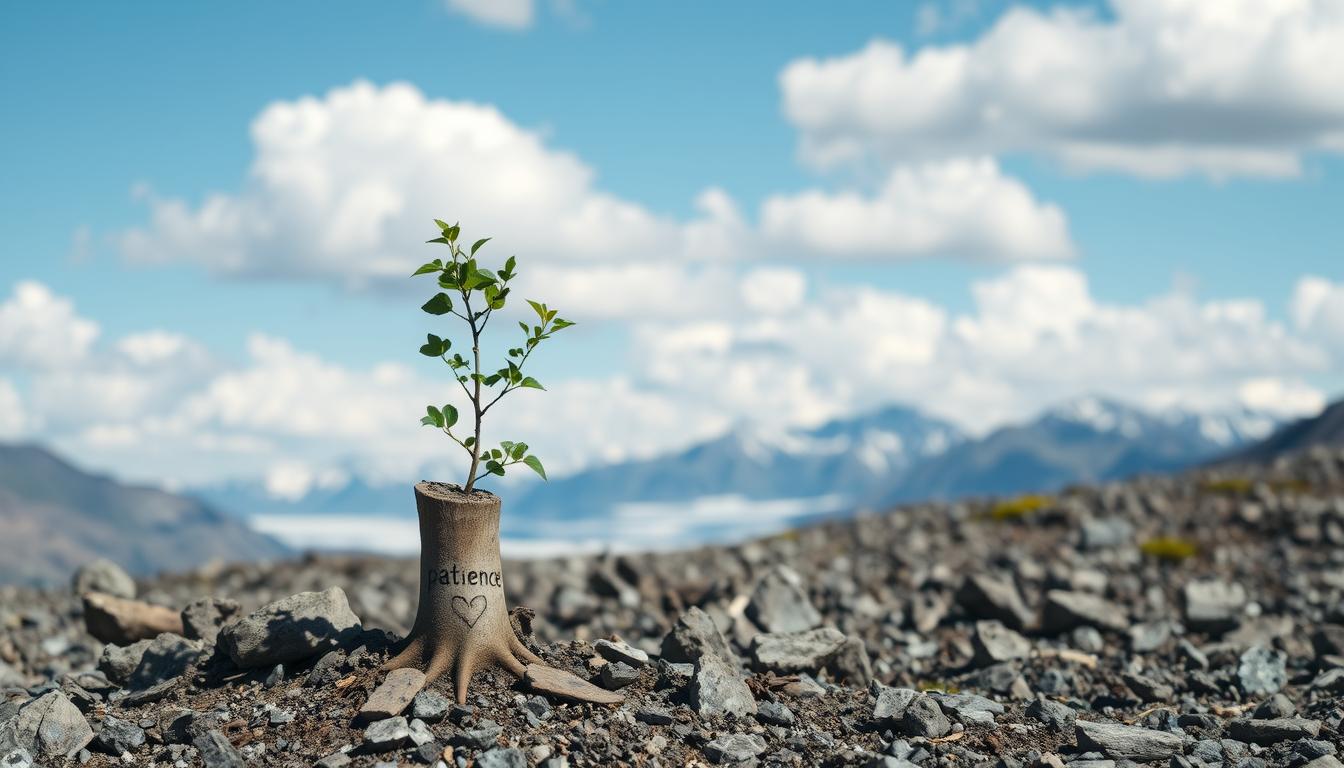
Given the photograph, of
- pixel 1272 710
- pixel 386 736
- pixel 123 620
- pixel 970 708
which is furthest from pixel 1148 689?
pixel 123 620

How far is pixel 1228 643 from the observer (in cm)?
1585

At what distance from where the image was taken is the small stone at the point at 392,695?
8.50 metres

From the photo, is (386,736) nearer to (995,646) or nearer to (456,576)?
(456,576)

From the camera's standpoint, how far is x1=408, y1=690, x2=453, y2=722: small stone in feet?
28.1

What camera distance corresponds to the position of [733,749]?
27.8ft

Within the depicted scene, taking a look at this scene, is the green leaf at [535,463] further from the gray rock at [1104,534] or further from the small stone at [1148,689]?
the gray rock at [1104,534]

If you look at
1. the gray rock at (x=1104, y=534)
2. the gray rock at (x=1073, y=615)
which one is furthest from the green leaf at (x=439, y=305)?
the gray rock at (x=1104, y=534)

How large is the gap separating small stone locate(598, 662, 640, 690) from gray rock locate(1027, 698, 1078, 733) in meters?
3.49

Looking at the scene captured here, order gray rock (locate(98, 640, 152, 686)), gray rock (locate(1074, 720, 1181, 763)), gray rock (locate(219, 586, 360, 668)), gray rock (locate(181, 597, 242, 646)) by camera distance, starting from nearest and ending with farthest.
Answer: gray rock (locate(1074, 720, 1181, 763))
gray rock (locate(219, 586, 360, 668))
gray rock (locate(98, 640, 152, 686))
gray rock (locate(181, 597, 242, 646))

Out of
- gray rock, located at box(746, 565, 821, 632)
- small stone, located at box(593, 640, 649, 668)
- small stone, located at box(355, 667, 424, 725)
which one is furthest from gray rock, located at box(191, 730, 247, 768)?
gray rock, located at box(746, 565, 821, 632)

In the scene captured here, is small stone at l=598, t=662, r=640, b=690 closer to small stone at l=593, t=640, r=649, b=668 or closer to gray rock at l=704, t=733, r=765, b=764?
small stone at l=593, t=640, r=649, b=668

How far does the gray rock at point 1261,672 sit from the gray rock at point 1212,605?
296 centimetres

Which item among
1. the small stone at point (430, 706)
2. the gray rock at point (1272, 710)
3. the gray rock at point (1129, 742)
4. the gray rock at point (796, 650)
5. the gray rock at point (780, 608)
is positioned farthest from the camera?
the gray rock at point (780, 608)

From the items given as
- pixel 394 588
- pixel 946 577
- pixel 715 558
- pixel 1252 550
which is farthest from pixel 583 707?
pixel 1252 550
